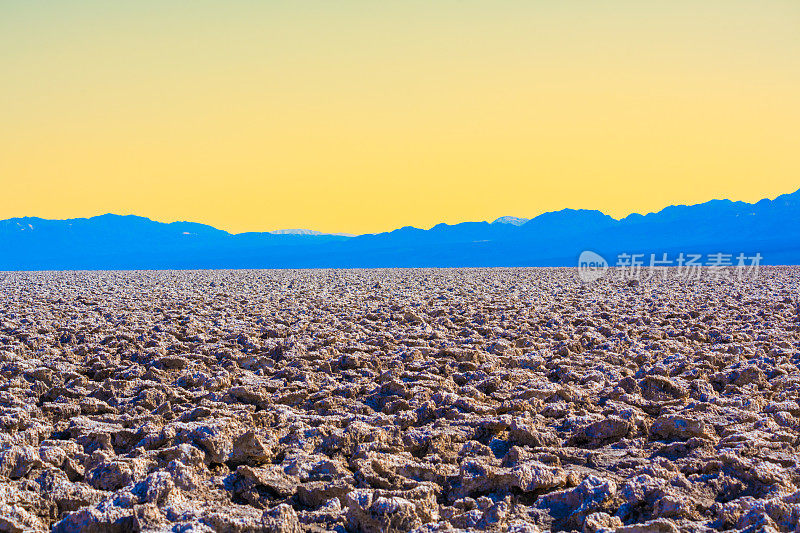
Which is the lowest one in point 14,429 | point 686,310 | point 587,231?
point 14,429

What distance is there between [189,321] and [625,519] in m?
8.24

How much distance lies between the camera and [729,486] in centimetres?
345

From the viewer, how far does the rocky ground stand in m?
3.17

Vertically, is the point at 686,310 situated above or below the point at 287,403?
above

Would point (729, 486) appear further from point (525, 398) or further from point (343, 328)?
point (343, 328)

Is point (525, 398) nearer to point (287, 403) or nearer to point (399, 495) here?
point (287, 403)

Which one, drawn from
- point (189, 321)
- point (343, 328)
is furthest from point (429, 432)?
point (189, 321)

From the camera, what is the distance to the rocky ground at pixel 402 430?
3.17 m

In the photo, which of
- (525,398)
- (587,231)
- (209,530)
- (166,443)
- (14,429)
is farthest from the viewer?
(587,231)

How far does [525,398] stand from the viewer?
523 centimetres

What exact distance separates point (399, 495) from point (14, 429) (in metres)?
2.53

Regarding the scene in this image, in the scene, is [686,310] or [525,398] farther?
[686,310]

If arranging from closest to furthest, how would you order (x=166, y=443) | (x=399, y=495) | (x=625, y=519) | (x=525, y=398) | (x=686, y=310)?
(x=625, y=519)
(x=399, y=495)
(x=166, y=443)
(x=525, y=398)
(x=686, y=310)

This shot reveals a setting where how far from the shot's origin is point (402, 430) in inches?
178
